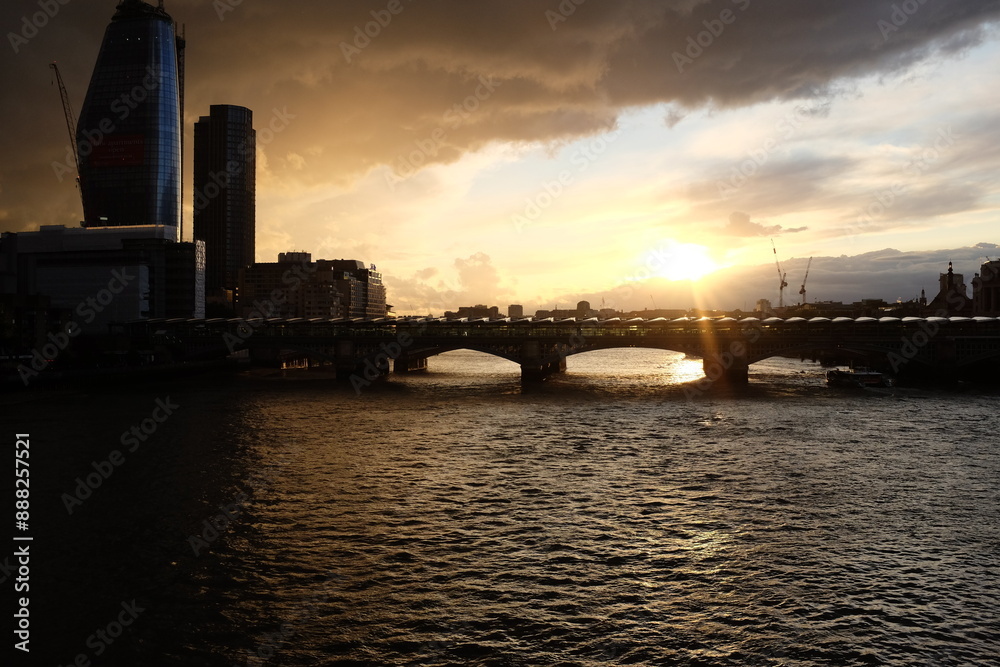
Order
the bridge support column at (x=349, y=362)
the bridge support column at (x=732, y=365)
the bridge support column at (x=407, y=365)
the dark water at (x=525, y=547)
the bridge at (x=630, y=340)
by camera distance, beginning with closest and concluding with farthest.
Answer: the dark water at (x=525, y=547) → the bridge at (x=630, y=340) → the bridge support column at (x=732, y=365) → the bridge support column at (x=349, y=362) → the bridge support column at (x=407, y=365)

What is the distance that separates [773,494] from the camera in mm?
39938

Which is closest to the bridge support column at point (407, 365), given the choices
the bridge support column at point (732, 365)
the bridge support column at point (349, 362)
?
the bridge support column at point (349, 362)

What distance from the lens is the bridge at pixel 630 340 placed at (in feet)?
399

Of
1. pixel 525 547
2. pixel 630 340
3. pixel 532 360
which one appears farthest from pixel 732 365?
pixel 525 547

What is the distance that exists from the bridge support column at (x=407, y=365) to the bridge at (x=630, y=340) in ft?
8.01

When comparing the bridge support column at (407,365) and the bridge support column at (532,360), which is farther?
the bridge support column at (407,365)

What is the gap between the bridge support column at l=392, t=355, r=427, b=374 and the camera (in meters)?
162

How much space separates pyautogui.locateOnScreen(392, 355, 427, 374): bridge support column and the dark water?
314ft

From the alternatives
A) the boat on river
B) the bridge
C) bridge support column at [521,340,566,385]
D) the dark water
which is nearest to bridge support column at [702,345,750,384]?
the bridge

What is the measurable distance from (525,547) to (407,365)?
5412 inches

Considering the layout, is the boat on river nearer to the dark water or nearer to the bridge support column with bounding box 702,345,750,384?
the bridge support column with bounding box 702,345,750,384

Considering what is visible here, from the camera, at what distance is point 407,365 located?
165375mm

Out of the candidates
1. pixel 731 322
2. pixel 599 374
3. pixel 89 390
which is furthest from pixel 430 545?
pixel 599 374

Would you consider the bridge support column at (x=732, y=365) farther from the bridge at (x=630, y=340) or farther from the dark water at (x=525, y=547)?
the dark water at (x=525, y=547)
